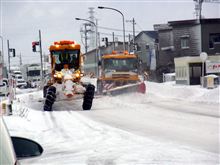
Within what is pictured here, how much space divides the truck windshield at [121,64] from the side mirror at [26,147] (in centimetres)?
2288

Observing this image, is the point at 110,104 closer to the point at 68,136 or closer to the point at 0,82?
the point at 0,82

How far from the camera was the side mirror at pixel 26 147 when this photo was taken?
12.8ft

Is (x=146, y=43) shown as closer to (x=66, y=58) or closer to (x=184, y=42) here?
(x=184, y=42)

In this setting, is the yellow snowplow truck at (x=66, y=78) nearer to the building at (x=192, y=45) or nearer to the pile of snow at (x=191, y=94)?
the pile of snow at (x=191, y=94)

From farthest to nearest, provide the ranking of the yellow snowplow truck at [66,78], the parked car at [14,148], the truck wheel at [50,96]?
the yellow snowplow truck at [66,78] < the truck wheel at [50,96] < the parked car at [14,148]

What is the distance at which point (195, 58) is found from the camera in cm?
4438

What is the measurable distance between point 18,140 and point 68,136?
7.40m

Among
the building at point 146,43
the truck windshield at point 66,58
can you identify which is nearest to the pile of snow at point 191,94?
the truck windshield at point 66,58

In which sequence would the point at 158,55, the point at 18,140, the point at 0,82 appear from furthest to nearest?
the point at 158,55
the point at 0,82
the point at 18,140

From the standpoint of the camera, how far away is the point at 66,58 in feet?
71.2

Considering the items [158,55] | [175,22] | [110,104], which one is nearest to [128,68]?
[110,104]

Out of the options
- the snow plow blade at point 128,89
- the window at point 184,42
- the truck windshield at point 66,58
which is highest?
the window at point 184,42

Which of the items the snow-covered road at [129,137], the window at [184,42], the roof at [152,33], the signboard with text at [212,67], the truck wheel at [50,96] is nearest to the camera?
the snow-covered road at [129,137]

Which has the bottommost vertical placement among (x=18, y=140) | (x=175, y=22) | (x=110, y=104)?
(x=110, y=104)
